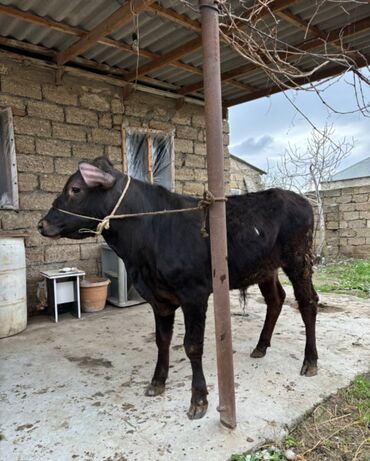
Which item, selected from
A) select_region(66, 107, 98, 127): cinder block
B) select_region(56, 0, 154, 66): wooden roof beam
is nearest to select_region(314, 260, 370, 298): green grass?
select_region(66, 107, 98, 127): cinder block

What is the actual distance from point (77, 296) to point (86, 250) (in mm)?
716

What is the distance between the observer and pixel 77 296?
160 inches

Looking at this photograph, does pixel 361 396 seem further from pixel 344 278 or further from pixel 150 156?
pixel 344 278

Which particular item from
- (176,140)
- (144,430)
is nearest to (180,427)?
(144,430)

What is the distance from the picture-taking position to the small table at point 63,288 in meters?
3.93

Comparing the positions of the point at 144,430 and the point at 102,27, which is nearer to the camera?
the point at 144,430

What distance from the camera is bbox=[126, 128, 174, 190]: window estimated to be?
5027 mm

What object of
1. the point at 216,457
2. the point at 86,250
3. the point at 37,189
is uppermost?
the point at 37,189

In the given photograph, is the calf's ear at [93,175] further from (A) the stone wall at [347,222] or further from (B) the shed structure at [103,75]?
(A) the stone wall at [347,222]

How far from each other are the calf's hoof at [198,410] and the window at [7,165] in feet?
10.0

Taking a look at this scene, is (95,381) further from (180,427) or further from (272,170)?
(272,170)

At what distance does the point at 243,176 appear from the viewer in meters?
15.4

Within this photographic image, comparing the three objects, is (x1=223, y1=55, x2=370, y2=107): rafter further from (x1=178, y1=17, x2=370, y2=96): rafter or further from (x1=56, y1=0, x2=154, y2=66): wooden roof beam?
(x1=56, y1=0, x2=154, y2=66): wooden roof beam

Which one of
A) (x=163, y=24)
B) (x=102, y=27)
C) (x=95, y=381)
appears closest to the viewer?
(x=95, y=381)
